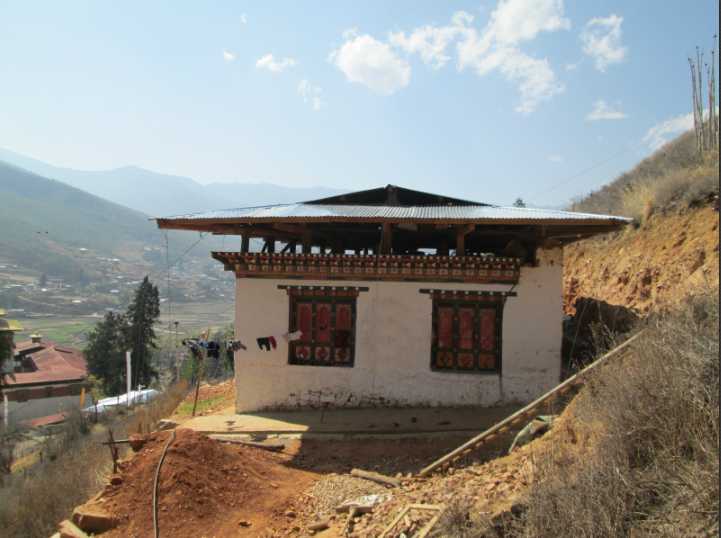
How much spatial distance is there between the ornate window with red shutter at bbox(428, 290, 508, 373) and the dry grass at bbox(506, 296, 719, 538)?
5030 mm

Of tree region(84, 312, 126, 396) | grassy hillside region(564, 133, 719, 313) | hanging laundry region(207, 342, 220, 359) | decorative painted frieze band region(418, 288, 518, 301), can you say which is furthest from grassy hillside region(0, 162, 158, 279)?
decorative painted frieze band region(418, 288, 518, 301)

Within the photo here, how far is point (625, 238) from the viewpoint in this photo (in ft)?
47.9

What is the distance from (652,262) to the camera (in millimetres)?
12312

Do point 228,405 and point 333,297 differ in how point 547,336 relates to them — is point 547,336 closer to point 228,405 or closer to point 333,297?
point 333,297

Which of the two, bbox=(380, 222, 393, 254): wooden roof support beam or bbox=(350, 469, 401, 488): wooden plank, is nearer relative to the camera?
bbox=(350, 469, 401, 488): wooden plank

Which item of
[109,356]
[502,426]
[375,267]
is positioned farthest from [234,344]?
[109,356]

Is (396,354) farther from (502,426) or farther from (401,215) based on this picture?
(502,426)

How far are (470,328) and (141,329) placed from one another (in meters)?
30.0

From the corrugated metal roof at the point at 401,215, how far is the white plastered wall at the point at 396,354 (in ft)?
3.80

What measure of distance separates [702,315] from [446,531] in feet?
11.9

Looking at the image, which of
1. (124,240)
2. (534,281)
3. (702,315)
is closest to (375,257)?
(534,281)

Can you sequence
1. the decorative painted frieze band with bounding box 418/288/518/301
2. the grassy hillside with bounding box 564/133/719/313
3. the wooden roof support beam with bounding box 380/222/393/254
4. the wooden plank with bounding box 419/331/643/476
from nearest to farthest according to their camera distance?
the wooden plank with bounding box 419/331/643/476
the decorative painted frieze band with bounding box 418/288/518/301
the wooden roof support beam with bounding box 380/222/393/254
the grassy hillside with bounding box 564/133/719/313

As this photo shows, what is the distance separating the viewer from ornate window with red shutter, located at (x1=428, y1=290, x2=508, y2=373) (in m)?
9.52

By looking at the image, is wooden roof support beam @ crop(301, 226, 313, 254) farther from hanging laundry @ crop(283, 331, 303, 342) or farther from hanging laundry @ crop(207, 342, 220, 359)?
hanging laundry @ crop(207, 342, 220, 359)
